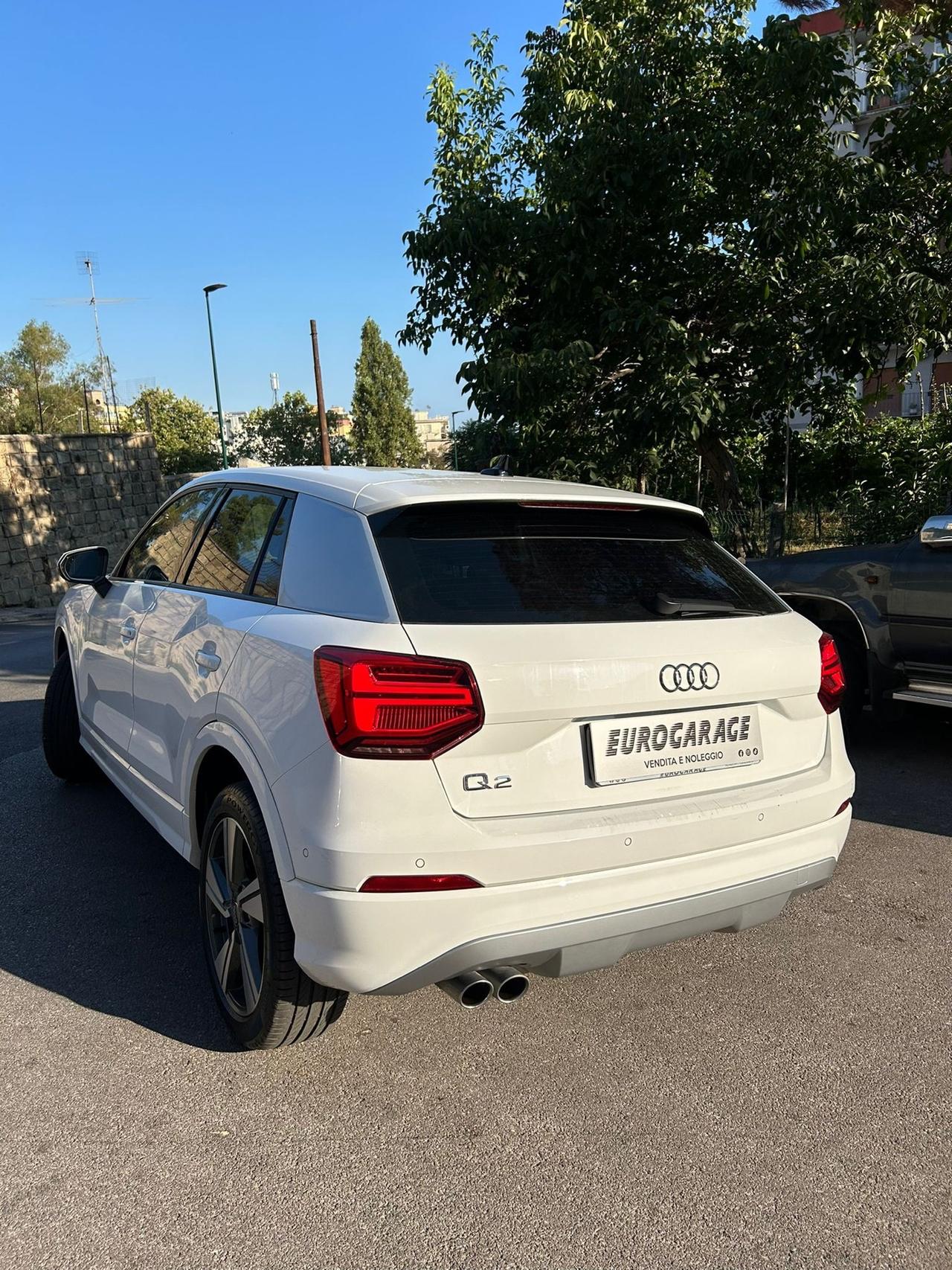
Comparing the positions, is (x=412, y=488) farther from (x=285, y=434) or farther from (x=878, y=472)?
(x=285, y=434)

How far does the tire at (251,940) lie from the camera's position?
264 centimetres

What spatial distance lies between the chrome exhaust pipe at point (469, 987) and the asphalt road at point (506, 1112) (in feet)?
1.24

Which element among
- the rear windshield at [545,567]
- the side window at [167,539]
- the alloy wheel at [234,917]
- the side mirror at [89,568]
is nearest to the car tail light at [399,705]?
the rear windshield at [545,567]

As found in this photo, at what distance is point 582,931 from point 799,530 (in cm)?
1069

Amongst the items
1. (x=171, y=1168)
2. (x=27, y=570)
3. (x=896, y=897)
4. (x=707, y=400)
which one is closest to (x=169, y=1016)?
(x=171, y=1168)

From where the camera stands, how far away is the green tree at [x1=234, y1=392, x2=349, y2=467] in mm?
65312

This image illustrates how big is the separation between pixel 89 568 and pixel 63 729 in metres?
1.14

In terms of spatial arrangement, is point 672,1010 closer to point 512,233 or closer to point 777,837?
point 777,837

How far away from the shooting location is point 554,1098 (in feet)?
8.80

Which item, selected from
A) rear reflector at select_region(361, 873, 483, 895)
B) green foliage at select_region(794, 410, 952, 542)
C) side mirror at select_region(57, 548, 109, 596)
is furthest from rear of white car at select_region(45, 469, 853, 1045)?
green foliage at select_region(794, 410, 952, 542)

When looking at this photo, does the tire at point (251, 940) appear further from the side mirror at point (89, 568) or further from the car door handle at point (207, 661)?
the side mirror at point (89, 568)

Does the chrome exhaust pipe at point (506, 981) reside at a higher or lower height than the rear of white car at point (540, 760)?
lower

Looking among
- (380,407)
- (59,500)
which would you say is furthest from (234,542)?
(380,407)

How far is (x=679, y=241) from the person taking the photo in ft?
34.2
